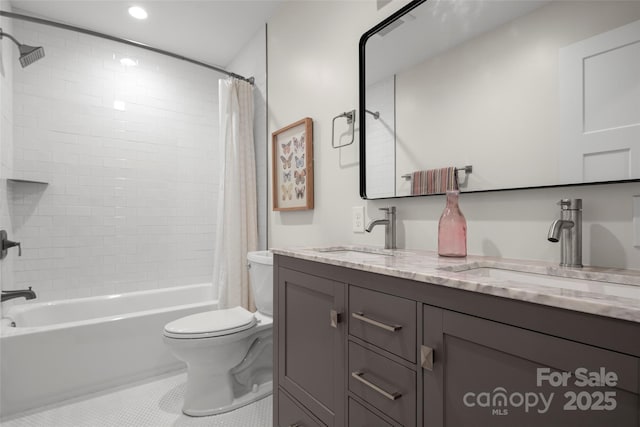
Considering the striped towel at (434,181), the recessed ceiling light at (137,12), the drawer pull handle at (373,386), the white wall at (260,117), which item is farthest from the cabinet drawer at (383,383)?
the recessed ceiling light at (137,12)

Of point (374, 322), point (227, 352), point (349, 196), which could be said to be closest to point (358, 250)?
point (349, 196)

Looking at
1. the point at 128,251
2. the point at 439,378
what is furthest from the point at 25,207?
the point at 439,378

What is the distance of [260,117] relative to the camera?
8.56ft

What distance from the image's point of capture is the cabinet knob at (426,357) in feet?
2.48

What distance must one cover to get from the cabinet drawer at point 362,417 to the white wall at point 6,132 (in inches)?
90.1

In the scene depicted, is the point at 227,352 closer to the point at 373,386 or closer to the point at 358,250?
the point at 358,250

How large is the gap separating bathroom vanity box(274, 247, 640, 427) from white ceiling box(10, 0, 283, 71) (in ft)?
6.75

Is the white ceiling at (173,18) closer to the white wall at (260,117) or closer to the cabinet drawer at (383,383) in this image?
the white wall at (260,117)

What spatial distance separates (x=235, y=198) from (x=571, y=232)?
6.70 ft

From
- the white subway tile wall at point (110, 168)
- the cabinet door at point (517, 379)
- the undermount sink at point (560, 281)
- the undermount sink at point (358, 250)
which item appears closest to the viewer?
the cabinet door at point (517, 379)

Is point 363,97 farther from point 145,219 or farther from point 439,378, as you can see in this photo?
point 145,219

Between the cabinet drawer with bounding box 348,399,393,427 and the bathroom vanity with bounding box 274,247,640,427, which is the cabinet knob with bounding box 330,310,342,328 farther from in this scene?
the cabinet drawer with bounding box 348,399,393,427

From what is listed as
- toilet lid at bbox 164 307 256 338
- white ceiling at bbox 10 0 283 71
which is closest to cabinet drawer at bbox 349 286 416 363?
toilet lid at bbox 164 307 256 338

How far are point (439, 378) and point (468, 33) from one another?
1.17 m
